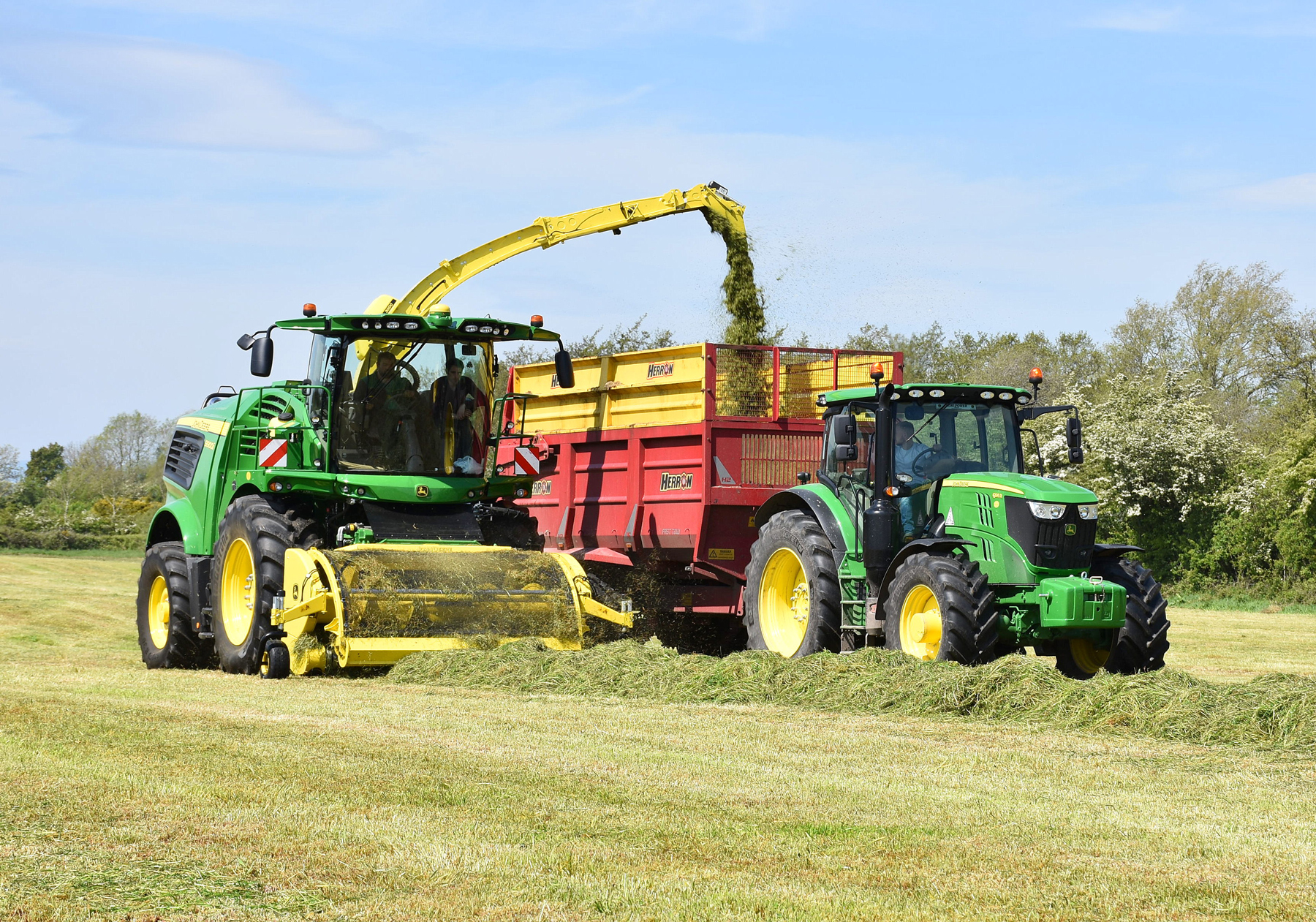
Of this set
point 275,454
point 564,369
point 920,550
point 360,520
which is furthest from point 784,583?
point 275,454

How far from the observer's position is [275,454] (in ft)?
44.4

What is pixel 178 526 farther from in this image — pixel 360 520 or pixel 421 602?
pixel 421 602

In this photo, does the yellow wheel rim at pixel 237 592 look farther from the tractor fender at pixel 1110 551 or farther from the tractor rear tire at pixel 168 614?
the tractor fender at pixel 1110 551

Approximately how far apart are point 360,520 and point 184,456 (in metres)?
2.90

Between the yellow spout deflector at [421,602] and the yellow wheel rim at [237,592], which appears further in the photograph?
the yellow wheel rim at [237,592]

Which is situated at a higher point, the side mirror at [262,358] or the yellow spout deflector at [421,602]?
the side mirror at [262,358]

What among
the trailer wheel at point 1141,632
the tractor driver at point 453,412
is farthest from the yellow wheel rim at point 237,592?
the trailer wheel at point 1141,632

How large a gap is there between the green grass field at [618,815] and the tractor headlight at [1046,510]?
7.27 feet

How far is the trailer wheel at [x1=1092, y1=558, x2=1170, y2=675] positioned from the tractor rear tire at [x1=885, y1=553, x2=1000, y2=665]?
37.1 inches

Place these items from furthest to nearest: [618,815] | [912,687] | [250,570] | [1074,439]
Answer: [250,570] < [1074,439] < [912,687] < [618,815]

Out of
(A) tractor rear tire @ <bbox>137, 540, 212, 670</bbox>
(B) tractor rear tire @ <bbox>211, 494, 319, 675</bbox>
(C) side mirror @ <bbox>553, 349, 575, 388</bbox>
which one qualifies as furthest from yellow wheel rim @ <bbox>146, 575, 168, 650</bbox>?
(C) side mirror @ <bbox>553, 349, 575, 388</bbox>

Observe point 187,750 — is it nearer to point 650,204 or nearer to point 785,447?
point 785,447

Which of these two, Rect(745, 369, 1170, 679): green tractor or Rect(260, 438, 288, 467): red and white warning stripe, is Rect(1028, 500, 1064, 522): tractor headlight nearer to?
Rect(745, 369, 1170, 679): green tractor

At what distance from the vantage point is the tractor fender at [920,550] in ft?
37.7
